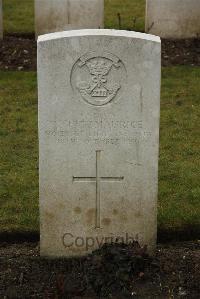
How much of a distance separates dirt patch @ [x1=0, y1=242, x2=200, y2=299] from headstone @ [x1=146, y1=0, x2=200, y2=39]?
6.74 metres

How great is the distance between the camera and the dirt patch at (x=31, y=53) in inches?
416

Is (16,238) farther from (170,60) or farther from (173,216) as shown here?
(170,60)

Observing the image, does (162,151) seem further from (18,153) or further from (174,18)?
(174,18)

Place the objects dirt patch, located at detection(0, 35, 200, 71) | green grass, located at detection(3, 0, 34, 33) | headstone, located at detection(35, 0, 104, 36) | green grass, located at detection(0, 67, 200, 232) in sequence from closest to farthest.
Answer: green grass, located at detection(0, 67, 200, 232) → dirt patch, located at detection(0, 35, 200, 71) → headstone, located at detection(35, 0, 104, 36) → green grass, located at detection(3, 0, 34, 33)

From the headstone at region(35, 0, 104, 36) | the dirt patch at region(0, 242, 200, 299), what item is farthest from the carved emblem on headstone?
the headstone at region(35, 0, 104, 36)

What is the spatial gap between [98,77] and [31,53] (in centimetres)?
606

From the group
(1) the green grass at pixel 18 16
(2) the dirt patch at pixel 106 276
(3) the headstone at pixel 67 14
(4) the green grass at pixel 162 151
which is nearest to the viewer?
(2) the dirt patch at pixel 106 276

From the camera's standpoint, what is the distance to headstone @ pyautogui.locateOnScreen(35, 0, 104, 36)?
36.9 ft

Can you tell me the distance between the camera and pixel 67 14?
11.4m

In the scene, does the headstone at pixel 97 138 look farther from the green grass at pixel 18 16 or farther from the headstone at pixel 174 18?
the green grass at pixel 18 16

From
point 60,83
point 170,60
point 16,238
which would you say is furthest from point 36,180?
point 170,60

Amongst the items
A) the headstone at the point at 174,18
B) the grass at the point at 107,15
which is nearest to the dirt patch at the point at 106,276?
the headstone at the point at 174,18

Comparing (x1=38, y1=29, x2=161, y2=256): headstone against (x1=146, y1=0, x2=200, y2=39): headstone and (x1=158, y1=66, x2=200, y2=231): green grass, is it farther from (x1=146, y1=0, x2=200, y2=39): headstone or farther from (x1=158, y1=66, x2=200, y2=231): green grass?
(x1=146, y1=0, x2=200, y2=39): headstone

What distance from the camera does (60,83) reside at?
4.88 m
